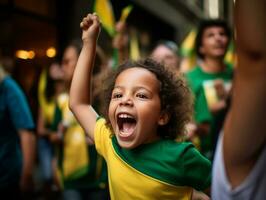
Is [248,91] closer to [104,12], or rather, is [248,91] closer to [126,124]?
[126,124]

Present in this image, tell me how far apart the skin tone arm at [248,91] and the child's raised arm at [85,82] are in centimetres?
114

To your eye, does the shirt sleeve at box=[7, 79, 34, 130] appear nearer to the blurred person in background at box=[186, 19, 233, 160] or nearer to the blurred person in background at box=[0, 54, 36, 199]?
the blurred person in background at box=[0, 54, 36, 199]

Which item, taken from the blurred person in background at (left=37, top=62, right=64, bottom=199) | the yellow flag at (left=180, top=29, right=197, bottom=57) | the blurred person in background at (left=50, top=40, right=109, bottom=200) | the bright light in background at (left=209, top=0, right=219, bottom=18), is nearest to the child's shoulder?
the blurred person in background at (left=50, top=40, right=109, bottom=200)

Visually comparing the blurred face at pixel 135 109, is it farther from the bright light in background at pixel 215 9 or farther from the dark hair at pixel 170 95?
the bright light in background at pixel 215 9

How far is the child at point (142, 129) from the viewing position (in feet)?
6.76

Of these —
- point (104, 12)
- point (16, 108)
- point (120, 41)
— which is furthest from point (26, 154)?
point (120, 41)

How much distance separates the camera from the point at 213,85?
430cm

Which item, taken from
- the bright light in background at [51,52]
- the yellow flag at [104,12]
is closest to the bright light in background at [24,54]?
the bright light in background at [51,52]

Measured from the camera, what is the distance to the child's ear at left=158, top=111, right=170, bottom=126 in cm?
228

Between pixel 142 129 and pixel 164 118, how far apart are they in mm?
195

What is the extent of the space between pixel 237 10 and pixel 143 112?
35.4 inches

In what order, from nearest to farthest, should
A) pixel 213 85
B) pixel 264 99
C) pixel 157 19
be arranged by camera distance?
1. pixel 264 99
2. pixel 213 85
3. pixel 157 19

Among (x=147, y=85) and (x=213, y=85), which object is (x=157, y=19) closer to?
(x=213, y=85)

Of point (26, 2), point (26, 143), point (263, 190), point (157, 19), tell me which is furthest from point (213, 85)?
point (157, 19)
